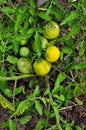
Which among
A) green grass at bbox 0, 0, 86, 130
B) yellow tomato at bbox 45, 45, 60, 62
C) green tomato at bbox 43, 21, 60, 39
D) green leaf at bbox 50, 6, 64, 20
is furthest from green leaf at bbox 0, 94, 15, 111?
green leaf at bbox 50, 6, 64, 20

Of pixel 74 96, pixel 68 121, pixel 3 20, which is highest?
pixel 3 20

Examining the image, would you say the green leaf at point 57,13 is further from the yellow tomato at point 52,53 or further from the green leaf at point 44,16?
the yellow tomato at point 52,53

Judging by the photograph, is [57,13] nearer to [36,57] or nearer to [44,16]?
[44,16]

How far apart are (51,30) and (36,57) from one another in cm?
23

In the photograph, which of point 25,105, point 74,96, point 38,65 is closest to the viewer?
point 25,105

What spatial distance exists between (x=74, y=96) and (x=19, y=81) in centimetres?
46

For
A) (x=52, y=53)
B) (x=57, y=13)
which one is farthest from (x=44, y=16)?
(x=52, y=53)

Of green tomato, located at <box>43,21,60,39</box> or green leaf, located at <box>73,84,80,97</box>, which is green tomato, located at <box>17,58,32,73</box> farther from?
green leaf, located at <box>73,84,80,97</box>

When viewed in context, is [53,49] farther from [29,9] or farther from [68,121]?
[68,121]

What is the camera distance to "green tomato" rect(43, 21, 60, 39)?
2660mm

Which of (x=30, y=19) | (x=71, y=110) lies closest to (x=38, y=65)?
(x=30, y=19)

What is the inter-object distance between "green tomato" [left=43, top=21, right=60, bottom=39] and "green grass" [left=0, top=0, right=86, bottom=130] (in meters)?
0.05

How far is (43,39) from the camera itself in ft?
8.82

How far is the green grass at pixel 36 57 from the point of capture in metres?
2.43
